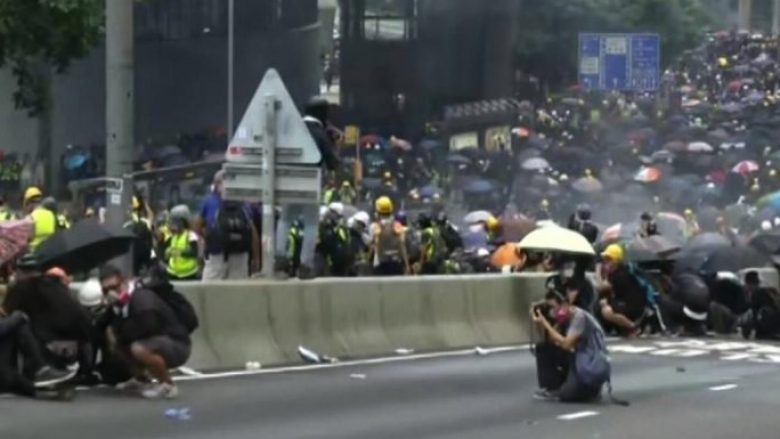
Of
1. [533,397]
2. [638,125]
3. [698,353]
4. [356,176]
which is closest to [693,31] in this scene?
[638,125]

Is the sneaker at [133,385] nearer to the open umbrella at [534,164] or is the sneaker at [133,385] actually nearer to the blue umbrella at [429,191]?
the blue umbrella at [429,191]

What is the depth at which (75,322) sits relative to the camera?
1528 cm

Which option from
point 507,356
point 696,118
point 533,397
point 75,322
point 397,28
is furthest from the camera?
point 696,118

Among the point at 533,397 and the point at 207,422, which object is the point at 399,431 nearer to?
the point at 207,422

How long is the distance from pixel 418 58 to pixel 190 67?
24.7 ft

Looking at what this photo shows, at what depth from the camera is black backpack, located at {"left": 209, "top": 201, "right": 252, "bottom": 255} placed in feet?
71.7

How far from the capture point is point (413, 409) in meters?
15.4

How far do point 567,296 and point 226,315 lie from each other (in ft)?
11.6

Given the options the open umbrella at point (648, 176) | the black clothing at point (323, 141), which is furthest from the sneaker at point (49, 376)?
the open umbrella at point (648, 176)

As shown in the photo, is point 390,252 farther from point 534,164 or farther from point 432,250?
point 534,164

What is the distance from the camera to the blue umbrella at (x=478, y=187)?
5150 cm

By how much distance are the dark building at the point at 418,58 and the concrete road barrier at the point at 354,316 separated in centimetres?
4019

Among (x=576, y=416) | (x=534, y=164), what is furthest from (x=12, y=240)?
(x=534, y=164)

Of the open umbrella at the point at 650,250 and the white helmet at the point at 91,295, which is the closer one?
the white helmet at the point at 91,295
